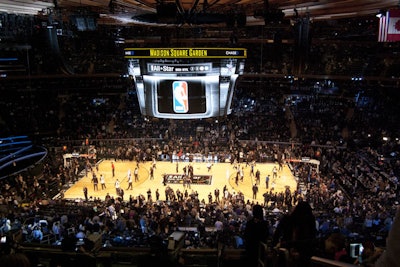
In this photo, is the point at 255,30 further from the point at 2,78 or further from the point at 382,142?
the point at 2,78

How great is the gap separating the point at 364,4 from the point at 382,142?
1716 cm

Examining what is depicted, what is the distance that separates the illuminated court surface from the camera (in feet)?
66.4

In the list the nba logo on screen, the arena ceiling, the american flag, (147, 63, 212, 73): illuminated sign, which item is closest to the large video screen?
the nba logo on screen

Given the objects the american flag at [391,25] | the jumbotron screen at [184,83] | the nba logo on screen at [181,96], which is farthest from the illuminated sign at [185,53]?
the american flag at [391,25]

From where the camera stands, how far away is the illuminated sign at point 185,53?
1361cm

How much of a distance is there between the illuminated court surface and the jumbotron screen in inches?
210

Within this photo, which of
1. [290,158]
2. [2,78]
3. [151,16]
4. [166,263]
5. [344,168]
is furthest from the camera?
[2,78]

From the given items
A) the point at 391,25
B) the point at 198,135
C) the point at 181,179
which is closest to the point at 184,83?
the point at 181,179

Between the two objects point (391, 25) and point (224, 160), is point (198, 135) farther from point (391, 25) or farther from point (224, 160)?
point (391, 25)

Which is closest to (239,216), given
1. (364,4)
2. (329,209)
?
(329,209)

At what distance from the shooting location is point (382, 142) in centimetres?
2391

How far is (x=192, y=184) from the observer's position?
845 inches

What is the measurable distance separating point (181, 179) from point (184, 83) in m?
7.85

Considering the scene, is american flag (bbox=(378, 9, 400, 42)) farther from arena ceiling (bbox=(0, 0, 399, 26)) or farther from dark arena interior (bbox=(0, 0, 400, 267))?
arena ceiling (bbox=(0, 0, 399, 26))
